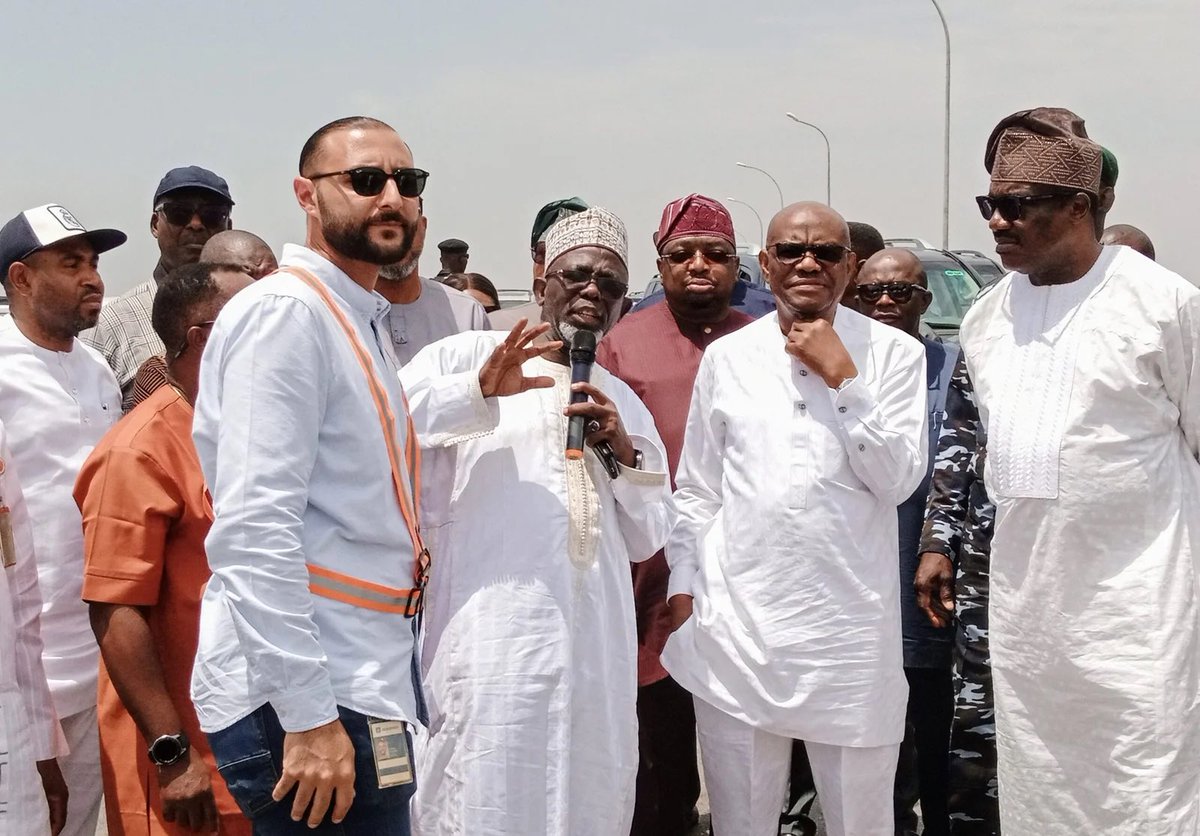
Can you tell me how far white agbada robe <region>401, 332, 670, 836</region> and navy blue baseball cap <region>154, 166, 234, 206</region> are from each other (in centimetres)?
204

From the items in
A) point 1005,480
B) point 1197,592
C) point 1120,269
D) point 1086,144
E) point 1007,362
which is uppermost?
point 1086,144

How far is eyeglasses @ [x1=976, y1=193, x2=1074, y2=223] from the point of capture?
381 cm

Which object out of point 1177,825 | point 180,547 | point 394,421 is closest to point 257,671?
point 394,421

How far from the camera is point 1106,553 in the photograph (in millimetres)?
3701

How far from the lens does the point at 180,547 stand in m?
3.01

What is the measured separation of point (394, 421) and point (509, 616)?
99 centimetres

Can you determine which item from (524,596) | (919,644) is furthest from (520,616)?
(919,644)

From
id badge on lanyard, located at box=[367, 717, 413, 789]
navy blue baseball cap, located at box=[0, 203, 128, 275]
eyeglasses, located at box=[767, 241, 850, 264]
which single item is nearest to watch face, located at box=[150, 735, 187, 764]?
id badge on lanyard, located at box=[367, 717, 413, 789]

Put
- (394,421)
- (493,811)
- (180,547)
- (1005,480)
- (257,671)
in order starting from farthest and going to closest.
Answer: (1005,480) < (493,811) < (180,547) < (394,421) < (257,671)

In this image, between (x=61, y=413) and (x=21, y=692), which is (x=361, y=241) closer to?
(x=21, y=692)

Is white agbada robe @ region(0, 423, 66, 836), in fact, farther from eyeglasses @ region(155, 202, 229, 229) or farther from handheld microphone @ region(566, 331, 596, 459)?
eyeglasses @ region(155, 202, 229, 229)

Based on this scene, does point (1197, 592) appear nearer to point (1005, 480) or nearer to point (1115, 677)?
point (1115, 677)

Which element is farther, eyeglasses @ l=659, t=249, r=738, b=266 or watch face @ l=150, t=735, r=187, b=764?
eyeglasses @ l=659, t=249, r=738, b=266

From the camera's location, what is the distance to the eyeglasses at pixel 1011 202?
3809 millimetres
